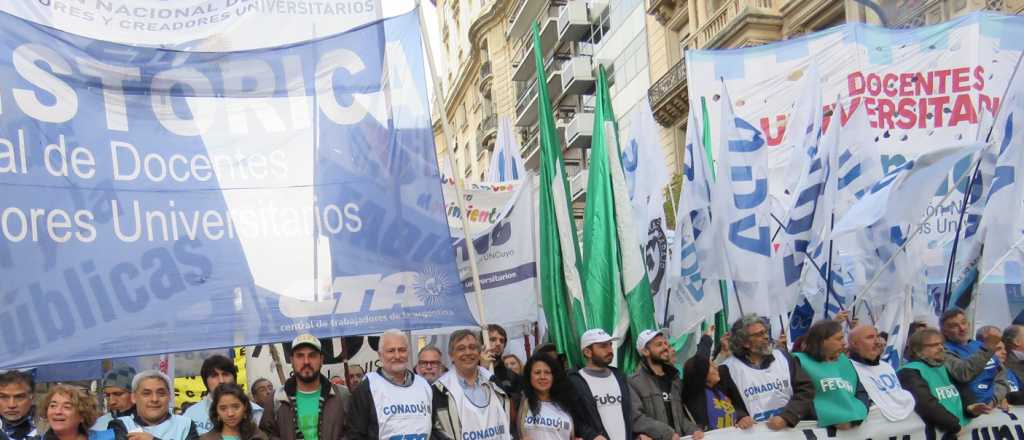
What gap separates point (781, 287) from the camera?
7.71m

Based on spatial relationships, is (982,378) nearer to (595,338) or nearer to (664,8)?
(595,338)

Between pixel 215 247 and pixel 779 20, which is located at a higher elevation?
pixel 779 20

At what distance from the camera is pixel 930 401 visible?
5.90 meters

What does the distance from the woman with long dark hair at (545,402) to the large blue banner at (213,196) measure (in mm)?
515

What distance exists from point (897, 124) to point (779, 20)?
9830mm

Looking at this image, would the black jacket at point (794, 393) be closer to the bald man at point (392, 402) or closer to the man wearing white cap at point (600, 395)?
the man wearing white cap at point (600, 395)

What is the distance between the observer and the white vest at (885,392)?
19.4 feet

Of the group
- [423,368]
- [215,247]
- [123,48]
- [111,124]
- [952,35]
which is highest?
[952,35]

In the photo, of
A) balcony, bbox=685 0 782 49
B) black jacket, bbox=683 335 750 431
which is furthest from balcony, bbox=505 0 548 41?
black jacket, bbox=683 335 750 431

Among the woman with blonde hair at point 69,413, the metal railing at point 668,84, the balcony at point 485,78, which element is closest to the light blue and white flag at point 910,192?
the woman with blonde hair at point 69,413

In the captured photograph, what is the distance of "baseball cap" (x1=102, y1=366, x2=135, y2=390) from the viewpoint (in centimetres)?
552

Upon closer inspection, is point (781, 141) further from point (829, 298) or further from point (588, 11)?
point (588, 11)

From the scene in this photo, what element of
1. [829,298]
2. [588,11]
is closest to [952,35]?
[829,298]

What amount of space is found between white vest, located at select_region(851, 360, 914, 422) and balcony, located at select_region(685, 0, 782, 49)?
50.7 ft
